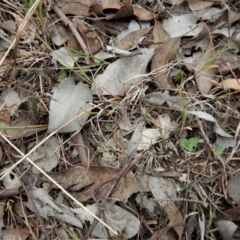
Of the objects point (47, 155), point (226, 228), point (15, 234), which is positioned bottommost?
point (226, 228)

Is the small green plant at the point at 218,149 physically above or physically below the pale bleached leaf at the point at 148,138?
below

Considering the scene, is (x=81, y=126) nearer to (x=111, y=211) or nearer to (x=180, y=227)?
(x=111, y=211)

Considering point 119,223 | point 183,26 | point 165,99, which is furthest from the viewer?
point 183,26

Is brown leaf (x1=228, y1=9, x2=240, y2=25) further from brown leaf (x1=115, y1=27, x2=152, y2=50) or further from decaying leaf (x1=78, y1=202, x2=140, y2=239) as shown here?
decaying leaf (x1=78, y1=202, x2=140, y2=239)

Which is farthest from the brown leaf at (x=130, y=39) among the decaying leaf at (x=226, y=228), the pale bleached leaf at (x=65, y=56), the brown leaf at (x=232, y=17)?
the decaying leaf at (x=226, y=228)

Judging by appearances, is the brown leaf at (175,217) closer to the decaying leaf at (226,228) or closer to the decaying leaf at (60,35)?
the decaying leaf at (226,228)

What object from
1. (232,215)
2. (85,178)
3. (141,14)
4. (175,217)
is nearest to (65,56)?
(141,14)

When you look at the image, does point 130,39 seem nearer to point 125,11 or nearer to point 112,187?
point 125,11

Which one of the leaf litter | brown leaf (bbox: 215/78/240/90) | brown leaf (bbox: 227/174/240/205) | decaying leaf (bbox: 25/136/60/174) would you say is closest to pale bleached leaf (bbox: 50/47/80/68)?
the leaf litter
